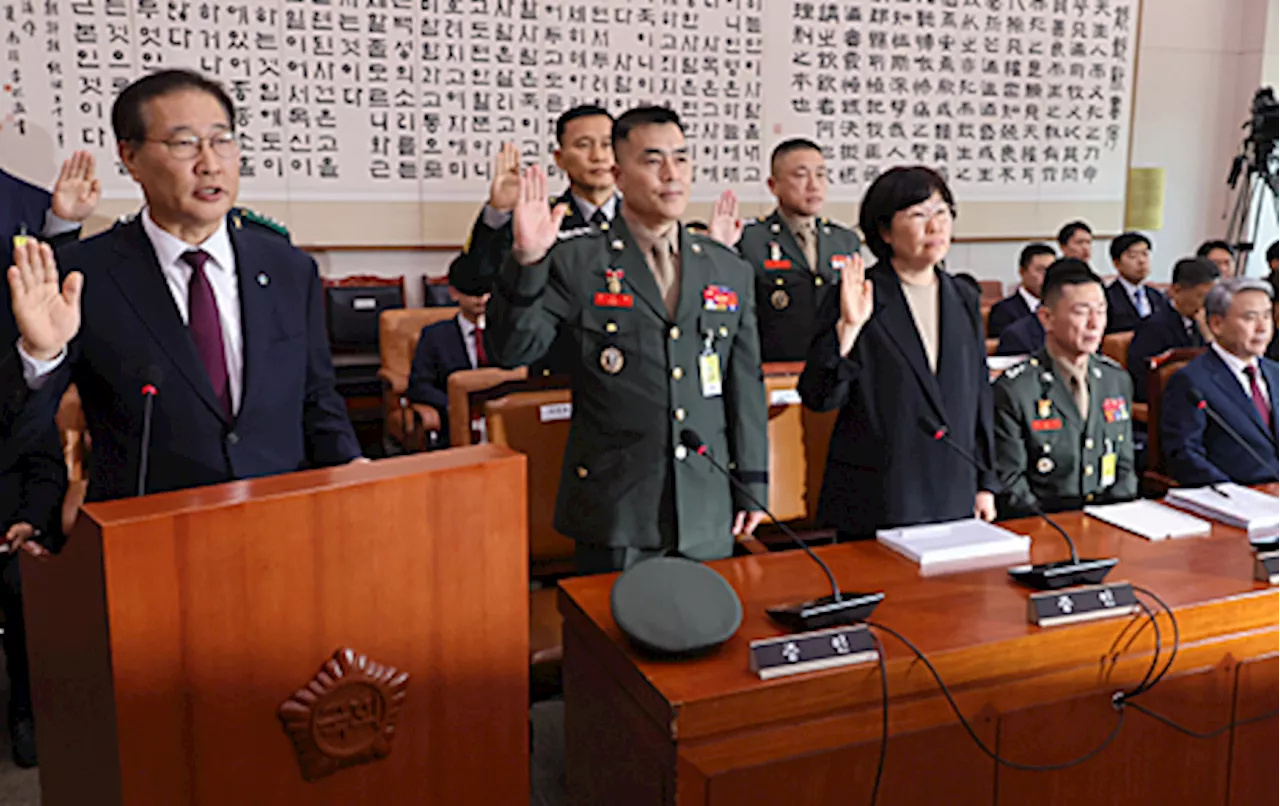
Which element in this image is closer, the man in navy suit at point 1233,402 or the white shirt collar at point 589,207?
the man in navy suit at point 1233,402

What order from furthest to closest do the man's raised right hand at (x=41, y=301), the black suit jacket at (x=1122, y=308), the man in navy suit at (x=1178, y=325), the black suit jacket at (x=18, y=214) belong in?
1. the black suit jacket at (x=1122, y=308)
2. the man in navy suit at (x=1178, y=325)
3. the black suit jacket at (x=18, y=214)
4. the man's raised right hand at (x=41, y=301)

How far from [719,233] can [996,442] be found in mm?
1223

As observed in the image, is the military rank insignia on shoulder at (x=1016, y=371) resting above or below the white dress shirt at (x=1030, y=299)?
above

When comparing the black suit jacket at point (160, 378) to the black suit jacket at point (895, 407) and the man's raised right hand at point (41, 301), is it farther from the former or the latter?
the black suit jacket at point (895, 407)

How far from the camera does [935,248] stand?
2.19 metres

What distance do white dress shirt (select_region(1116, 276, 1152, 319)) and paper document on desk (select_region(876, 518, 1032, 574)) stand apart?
4.28 m

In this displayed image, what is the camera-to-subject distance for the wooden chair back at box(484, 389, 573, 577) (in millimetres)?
2457

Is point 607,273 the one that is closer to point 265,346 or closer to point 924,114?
point 265,346

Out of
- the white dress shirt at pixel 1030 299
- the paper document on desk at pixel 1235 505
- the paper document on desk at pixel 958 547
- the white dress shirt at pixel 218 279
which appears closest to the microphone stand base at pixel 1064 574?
the paper document on desk at pixel 958 547

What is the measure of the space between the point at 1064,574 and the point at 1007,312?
161 inches

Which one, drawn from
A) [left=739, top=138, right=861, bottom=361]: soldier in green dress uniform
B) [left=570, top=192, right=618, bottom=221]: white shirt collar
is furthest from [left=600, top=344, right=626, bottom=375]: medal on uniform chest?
[left=739, top=138, right=861, bottom=361]: soldier in green dress uniform

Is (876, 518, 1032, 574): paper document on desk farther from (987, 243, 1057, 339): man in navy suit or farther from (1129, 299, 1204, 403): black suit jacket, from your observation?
(987, 243, 1057, 339): man in navy suit

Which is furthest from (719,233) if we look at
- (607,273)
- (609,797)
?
(609,797)

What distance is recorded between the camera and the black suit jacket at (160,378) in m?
1.51
